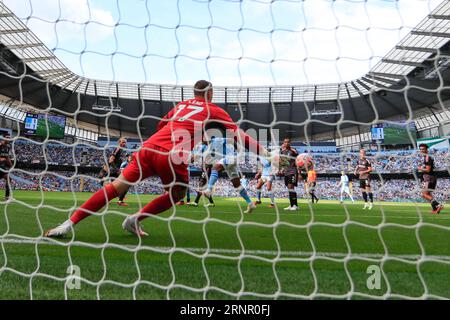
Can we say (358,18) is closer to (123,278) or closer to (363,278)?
(363,278)

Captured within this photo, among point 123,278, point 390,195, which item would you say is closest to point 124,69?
point 123,278

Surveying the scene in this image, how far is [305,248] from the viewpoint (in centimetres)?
300

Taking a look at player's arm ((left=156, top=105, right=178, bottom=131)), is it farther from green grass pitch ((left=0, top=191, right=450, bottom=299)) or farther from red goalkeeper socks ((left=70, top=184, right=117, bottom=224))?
green grass pitch ((left=0, top=191, right=450, bottom=299))

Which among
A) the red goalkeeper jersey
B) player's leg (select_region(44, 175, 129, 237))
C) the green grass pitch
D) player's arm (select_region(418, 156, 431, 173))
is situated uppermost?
player's arm (select_region(418, 156, 431, 173))

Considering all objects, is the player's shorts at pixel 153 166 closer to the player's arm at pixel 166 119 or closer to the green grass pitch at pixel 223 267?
the player's arm at pixel 166 119

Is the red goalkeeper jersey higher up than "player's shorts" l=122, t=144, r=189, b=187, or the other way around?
the red goalkeeper jersey

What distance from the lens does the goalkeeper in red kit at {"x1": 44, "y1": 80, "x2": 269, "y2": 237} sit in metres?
2.92

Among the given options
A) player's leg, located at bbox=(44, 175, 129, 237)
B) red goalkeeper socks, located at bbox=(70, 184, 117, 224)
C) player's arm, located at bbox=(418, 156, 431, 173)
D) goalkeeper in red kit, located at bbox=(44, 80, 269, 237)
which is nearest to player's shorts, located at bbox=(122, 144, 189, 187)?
goalkeeper in red kit, located at bbox=(44, 80, 269, 237)

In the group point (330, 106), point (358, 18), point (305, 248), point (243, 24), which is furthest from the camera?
point (330, 106)

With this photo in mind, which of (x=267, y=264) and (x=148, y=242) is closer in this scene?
(x=267, y=264)

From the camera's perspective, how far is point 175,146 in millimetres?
2971

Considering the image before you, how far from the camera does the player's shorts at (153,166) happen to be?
2.96 meters

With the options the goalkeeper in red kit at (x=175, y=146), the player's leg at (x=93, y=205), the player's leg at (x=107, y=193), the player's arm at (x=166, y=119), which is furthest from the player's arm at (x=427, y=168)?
the player's leg at (x=93, y=205)
